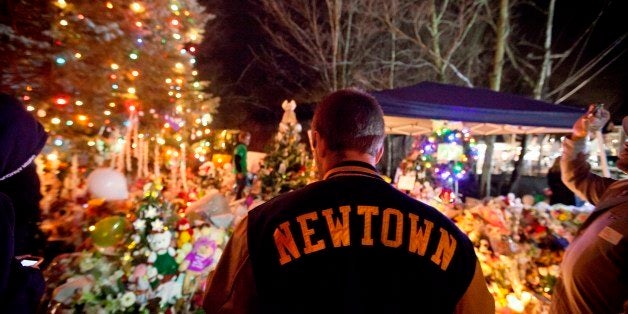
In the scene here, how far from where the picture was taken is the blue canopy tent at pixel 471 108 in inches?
180

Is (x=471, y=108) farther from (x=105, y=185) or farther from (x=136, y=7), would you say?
(x=136, y=7)

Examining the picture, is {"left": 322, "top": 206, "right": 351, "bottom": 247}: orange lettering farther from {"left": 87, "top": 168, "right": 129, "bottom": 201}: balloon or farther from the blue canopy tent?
{"left": 87, "top": 168, "right": 129, "bottom": 201}: balloon

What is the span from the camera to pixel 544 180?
654 inches

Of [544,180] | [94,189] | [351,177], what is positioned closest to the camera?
[351,177]

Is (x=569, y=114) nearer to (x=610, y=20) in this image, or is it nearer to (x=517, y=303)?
(x=517, y=303)

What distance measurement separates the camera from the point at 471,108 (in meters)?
4.70

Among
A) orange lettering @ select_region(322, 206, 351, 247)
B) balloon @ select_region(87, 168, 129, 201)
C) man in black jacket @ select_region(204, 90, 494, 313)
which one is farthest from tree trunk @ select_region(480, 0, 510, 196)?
orange lettering @ select_region(322, 206, 351, 247)

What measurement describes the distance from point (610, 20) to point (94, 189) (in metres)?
14.4

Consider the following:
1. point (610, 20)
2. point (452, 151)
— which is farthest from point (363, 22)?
point (452, 151)

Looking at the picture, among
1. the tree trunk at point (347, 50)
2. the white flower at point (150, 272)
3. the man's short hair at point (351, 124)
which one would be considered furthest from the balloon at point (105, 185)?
the tree trunk at point (347, 50)

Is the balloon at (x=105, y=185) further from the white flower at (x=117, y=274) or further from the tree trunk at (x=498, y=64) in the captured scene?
the tree trunk at (x=498, y=64)

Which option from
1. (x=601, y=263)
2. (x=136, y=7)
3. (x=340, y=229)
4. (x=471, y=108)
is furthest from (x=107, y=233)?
(x=471, y=108)

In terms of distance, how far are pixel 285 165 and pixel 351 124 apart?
218 inches

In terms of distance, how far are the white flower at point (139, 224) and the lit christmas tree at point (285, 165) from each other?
3.60 metres
